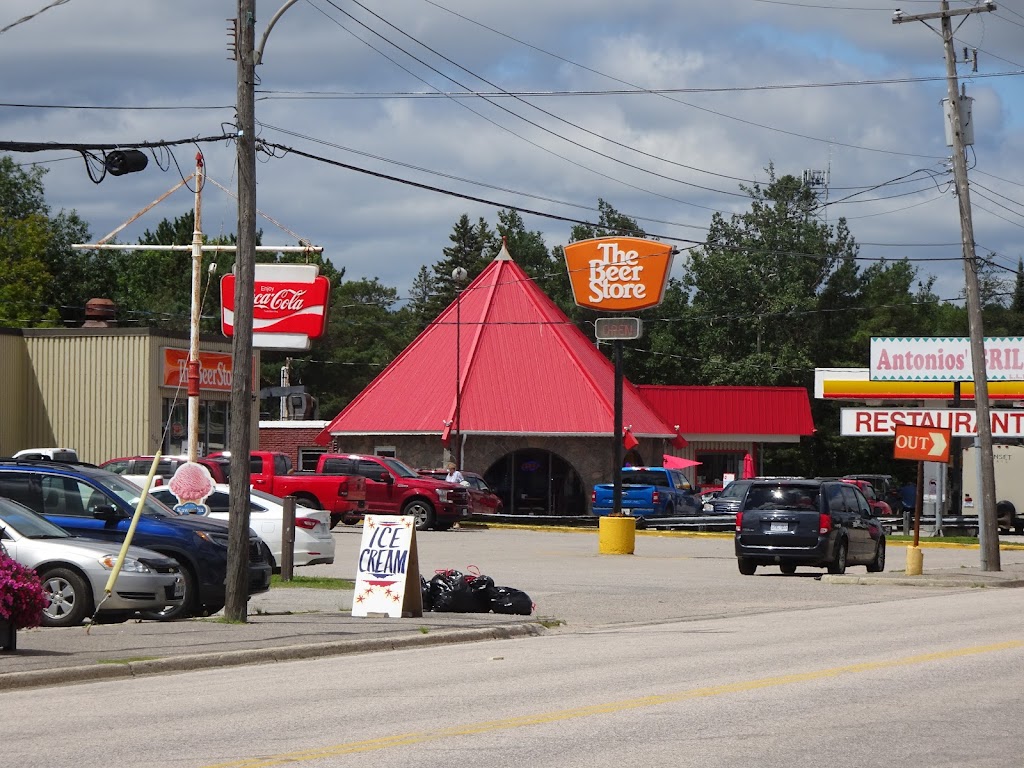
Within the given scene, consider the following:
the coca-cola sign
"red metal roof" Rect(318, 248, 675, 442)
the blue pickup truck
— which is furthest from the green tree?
the coca-cola sign

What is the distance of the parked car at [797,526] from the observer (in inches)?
1085

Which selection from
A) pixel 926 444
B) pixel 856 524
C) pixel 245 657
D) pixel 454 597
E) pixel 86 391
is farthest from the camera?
pixel 86 391

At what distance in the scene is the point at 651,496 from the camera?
158 ft

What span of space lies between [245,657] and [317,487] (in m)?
25.2

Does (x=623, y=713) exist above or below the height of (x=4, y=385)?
below

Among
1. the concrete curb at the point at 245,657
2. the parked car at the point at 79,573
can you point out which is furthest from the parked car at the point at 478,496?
the parked car at the point at 79,573

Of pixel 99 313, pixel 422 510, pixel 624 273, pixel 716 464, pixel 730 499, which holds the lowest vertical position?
pixel 422 510

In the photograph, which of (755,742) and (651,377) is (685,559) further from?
(651,377)

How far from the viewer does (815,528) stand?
90.2 ft

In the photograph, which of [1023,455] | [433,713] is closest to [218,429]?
[1023,455]

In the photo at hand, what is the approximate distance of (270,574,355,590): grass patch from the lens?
22766 mm

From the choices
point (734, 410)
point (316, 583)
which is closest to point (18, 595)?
point (316, 583)

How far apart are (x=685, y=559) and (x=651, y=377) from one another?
60.0 metres

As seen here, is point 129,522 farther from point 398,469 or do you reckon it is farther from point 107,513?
point 398,469
